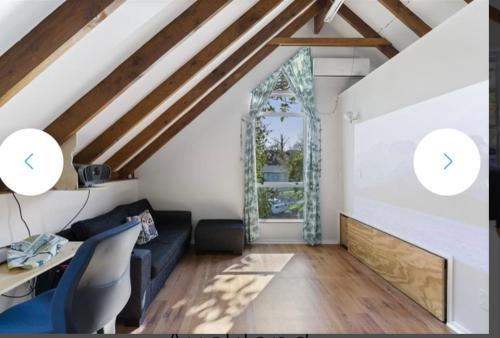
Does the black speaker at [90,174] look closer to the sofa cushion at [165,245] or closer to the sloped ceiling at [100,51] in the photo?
the sloped ceiling at [100,51]

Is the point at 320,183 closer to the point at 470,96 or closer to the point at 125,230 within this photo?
the point at 470,96

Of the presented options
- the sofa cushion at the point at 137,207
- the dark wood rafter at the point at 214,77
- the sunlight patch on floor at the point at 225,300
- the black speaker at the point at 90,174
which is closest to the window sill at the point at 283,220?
the sunlight patch on floor at the point at 225,300

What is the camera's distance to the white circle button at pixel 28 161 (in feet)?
5.45

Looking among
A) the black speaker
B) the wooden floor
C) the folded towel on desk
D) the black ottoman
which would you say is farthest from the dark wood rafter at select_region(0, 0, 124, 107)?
the black ottoman

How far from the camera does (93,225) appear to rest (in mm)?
2609

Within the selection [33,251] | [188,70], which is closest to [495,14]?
[188,70]

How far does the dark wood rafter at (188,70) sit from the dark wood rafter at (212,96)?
133 cm

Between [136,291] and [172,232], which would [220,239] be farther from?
[136,291]

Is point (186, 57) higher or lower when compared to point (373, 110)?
higher

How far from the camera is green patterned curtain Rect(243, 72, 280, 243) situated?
14.5 ft

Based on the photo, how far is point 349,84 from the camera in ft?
14.9

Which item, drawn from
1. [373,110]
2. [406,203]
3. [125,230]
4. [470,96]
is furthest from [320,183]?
[125,230]

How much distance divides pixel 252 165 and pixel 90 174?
2406mm

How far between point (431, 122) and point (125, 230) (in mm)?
2452
